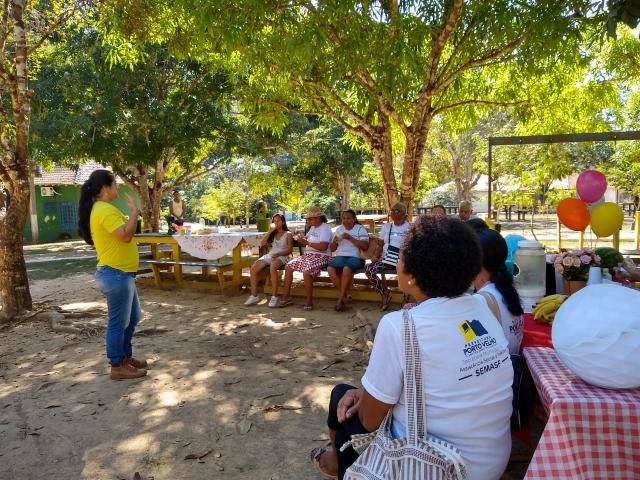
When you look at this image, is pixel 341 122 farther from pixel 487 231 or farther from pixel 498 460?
pixel 498 460

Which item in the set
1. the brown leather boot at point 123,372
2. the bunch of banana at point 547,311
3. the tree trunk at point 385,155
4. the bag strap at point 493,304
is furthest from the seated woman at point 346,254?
the bag strap at point 493,304

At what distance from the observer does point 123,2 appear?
593 cm

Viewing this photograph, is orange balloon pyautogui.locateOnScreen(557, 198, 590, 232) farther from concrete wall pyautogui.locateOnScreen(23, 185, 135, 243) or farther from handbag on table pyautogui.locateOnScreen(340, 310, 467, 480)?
concrete wall pyautogui.locateOnScreen(23, 185, 135, 243)

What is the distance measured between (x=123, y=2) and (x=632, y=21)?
5.54 meters

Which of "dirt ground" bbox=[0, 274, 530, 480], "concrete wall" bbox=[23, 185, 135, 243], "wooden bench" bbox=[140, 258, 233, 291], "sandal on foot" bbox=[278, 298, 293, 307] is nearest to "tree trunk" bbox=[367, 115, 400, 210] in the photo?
"dirt ground" bbox=[0, 274, 530, 480]

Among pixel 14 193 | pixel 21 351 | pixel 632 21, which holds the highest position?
pixel 632 21

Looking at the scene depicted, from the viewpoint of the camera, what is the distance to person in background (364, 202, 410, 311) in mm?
6168

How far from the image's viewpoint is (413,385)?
157cm

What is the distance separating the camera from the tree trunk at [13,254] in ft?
19.6

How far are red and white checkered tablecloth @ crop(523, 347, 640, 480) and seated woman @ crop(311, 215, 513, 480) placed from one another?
154 millimetres

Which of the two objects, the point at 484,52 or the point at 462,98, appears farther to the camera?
the point at 462,98

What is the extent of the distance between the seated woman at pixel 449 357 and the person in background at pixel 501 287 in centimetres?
68

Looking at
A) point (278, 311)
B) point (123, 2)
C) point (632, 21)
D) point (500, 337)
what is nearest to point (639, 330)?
point (500, 337)

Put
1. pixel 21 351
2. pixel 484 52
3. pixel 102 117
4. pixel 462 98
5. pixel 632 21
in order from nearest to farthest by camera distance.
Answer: pixel 632 21 → pixel 21 351 → pixel 484 52 → pixel 462 98 → pixel 102 117
